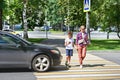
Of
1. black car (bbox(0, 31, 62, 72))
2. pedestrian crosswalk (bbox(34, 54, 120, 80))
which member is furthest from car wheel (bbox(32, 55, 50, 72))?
pedestrian crosswalk (bbox(34, 54, 120, 80))

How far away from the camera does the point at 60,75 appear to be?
1255 centimetres

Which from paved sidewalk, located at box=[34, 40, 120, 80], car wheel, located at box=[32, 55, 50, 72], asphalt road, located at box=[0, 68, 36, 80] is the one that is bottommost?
paved sidewalk, located at box=[34, 40, 120, 80]

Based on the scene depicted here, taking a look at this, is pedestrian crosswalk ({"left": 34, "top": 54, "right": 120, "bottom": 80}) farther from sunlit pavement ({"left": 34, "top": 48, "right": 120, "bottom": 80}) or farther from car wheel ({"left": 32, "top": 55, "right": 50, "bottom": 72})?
car wheel ({"left": 32, "top": 55, "right": 50, "bottom": 72})

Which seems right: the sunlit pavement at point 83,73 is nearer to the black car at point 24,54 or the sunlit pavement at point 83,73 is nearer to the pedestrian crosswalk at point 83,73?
the pedestrian crosswalk at point 83,73

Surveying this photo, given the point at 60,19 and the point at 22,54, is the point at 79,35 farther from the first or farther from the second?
the point at 60,19

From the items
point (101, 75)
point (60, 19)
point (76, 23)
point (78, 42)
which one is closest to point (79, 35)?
point (78, 42)

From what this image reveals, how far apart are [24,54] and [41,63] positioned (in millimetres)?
689

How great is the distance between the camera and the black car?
12692mm

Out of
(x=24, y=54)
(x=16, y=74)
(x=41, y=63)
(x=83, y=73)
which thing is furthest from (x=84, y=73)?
(x=16, y=74)

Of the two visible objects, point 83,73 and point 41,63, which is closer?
point 41,63

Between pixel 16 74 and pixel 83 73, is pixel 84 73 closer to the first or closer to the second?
pixel 83 73

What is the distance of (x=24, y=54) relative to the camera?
1279 centimetres

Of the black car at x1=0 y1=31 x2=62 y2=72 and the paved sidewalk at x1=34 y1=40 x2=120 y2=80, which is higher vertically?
the black car at x1=0 y1=31 x2=62 y2=72

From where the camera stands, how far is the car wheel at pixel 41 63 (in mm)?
13026
